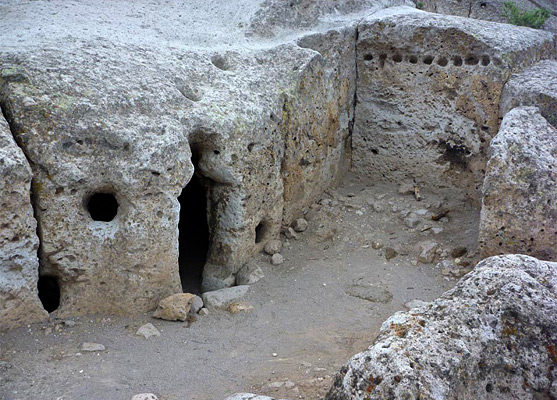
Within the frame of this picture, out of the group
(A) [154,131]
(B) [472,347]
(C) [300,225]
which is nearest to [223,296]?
(C) [300,225]

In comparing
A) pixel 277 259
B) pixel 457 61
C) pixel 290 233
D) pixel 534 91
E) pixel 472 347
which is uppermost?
pixel 457 61

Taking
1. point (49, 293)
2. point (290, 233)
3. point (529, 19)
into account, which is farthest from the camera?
point (529, 19)

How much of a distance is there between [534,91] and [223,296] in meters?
3.21

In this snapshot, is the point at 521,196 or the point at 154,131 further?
the point at 521,196

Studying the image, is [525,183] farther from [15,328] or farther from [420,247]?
[15,328]

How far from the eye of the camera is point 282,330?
5.16m

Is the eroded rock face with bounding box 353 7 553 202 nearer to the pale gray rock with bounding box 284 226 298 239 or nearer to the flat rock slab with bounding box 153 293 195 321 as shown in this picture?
the pale gray rock with bounding box 284 226 298 239

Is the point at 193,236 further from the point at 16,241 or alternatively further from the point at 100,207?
the point at 16,241

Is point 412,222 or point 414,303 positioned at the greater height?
point 412,222

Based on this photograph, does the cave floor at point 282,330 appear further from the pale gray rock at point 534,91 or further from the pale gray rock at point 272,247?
the pale gray rock at point 534,91

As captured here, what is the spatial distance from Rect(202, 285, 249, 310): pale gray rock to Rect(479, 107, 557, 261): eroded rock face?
200cm

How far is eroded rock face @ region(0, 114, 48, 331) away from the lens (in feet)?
14.7

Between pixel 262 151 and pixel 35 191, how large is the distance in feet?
6.36

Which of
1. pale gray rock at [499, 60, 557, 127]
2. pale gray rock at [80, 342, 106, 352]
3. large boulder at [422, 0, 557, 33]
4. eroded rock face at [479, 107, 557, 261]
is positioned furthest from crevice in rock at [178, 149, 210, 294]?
large boulder at [422, 0, 557, 33]
